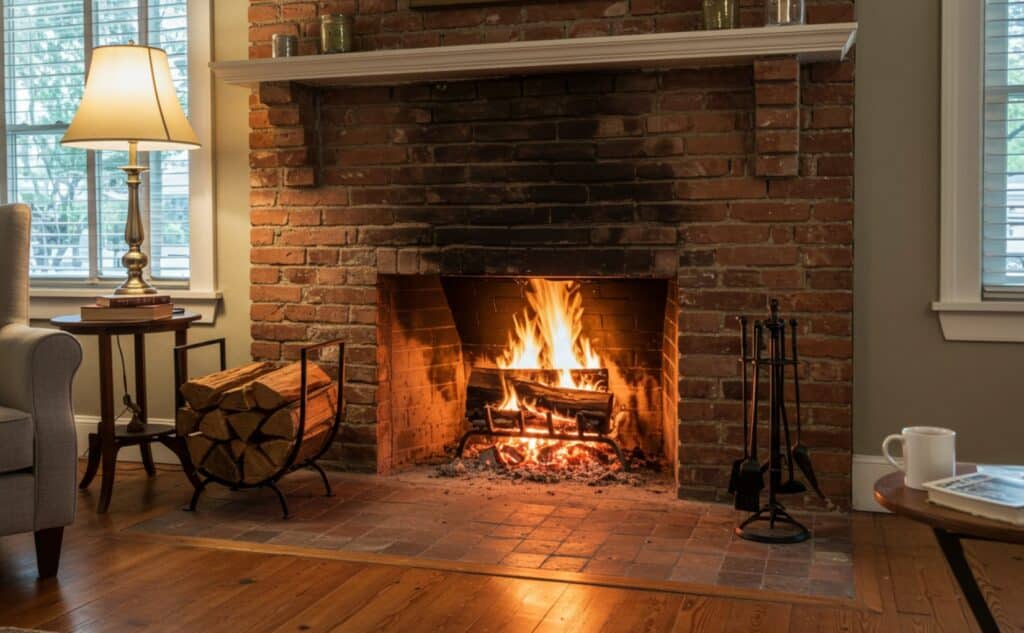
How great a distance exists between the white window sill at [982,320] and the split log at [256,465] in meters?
2.25

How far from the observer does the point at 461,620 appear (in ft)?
8.46

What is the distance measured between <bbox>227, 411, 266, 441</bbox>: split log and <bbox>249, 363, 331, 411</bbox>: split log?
35 millimetres

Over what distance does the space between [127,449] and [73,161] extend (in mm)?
1268

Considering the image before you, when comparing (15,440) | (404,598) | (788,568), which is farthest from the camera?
(788,568)

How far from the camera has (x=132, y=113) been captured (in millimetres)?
3701

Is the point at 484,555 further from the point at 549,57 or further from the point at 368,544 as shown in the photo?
the point at 549,57

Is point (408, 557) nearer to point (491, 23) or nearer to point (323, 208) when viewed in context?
point (323, 208)

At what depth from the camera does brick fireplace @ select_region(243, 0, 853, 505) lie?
139 inches

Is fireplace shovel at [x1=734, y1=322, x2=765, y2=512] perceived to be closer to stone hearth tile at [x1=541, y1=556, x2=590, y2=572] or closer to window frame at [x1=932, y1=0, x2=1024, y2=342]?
stone hearth tile at [x1=541, y1=556, x2=590, y2=572]

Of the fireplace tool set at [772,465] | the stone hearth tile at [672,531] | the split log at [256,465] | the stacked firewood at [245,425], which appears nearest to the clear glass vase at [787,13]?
the fireplace tool set at [772,465]

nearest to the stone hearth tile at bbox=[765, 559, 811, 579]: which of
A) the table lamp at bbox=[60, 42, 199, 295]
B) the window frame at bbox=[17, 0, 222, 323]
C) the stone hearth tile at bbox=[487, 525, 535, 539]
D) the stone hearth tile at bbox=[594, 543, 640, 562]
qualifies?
the stone hearth tile at bbox=[594, 543, 640, 562]

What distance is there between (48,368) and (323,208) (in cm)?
139

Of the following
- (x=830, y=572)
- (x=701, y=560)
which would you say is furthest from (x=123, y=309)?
(x=830, y=572)

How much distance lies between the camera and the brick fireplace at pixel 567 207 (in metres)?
3.54
